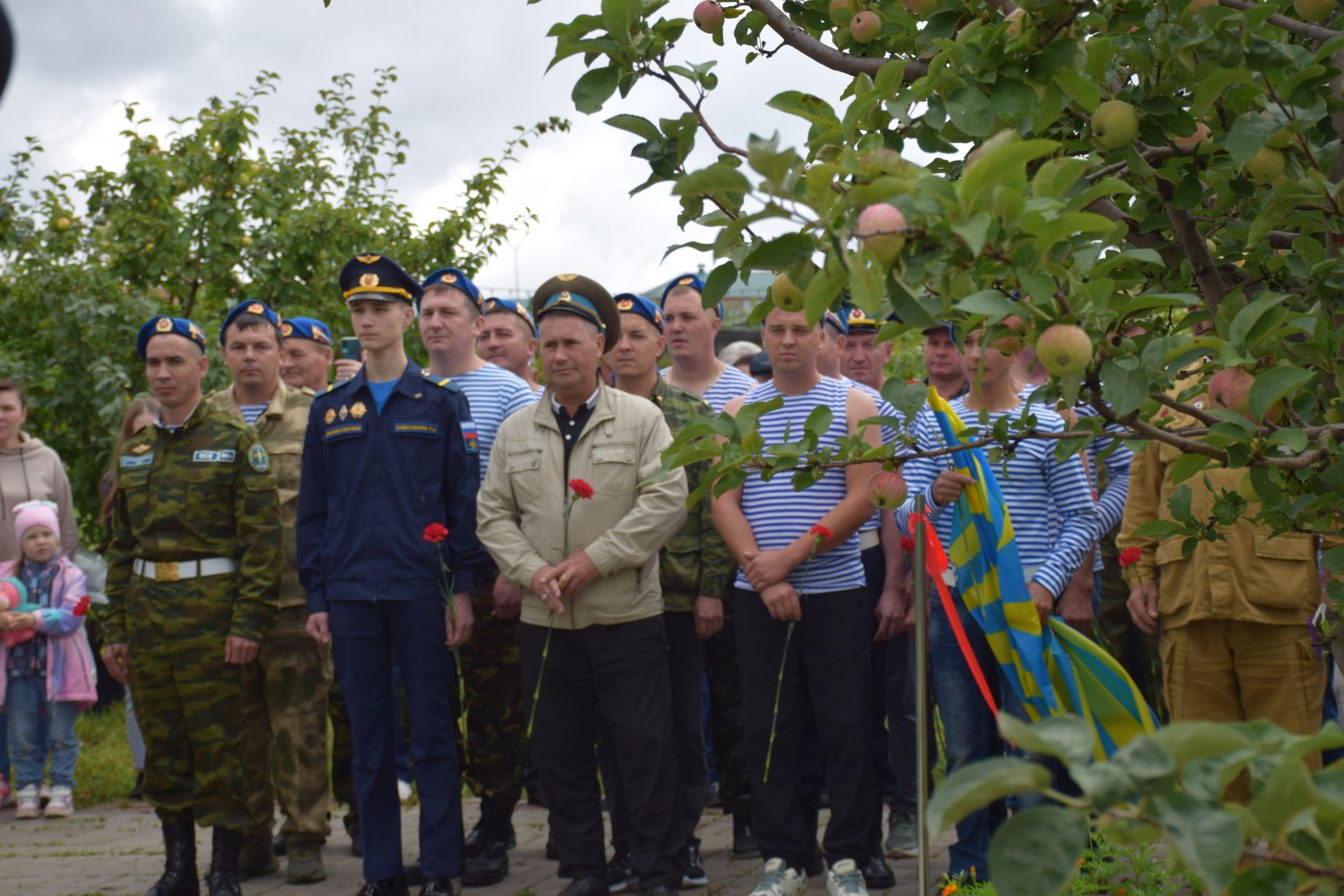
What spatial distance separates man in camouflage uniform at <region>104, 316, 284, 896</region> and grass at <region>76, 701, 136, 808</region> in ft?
9.58

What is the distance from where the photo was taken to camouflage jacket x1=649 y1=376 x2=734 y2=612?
5.55m

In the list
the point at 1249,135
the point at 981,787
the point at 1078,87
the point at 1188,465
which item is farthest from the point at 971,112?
the point at 981,787

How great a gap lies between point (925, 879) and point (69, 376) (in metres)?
8.04

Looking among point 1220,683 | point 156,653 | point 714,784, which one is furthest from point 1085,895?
point 714,784

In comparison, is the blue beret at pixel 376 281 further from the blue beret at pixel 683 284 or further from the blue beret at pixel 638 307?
the blue beret at pixel 683 284

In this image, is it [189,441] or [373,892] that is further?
[189,441]

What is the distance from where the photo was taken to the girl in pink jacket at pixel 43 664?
7659 millimetres

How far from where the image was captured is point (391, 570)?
5145mm

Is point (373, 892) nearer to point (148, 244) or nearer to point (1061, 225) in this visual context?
point (1061, 225)

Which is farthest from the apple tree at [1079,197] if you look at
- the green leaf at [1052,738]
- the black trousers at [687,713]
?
the black trousers at [687,713]

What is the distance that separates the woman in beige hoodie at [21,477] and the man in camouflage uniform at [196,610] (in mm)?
3086

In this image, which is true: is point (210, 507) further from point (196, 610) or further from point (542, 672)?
point (542, 672)

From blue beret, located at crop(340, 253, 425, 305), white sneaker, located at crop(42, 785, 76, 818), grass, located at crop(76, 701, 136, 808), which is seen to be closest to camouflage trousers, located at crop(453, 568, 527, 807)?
blue beret, located at crop(340, 253, 425, 305)

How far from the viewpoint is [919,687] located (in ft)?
12.7
